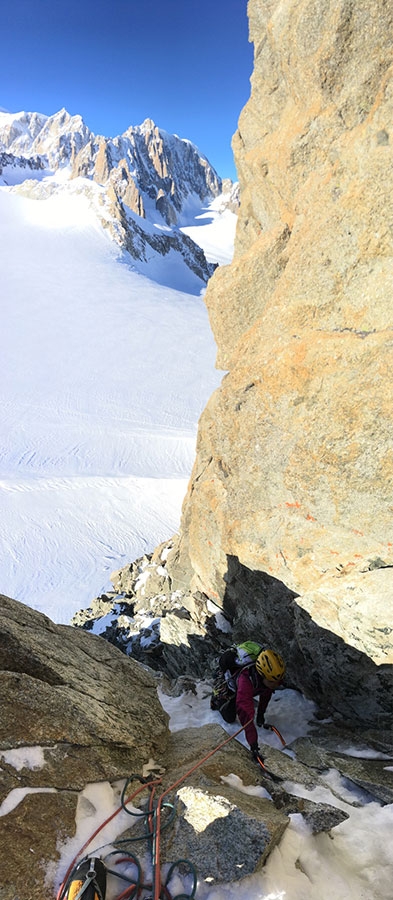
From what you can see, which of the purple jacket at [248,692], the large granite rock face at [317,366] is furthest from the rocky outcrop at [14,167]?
the purple jacket at [248,692]

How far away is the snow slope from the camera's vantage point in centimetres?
2219

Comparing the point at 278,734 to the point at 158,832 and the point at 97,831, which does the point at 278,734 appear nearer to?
the point at 158,832

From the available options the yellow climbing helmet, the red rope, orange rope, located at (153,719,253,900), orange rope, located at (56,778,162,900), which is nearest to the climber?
the yellow climbing helmet

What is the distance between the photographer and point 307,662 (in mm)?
7707

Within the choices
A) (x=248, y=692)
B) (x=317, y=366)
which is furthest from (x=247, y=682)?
(x=317, y=366)

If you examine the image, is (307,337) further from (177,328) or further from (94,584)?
(177,328)

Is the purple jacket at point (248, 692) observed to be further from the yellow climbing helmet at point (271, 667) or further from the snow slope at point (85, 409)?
the snow slope at point (85, 409)

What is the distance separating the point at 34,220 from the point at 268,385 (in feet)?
414

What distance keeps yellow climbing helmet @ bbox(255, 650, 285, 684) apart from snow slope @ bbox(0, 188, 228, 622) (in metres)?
13.0

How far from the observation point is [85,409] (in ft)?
147

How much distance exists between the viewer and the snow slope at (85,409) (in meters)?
22.2

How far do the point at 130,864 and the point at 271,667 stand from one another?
3.00 m

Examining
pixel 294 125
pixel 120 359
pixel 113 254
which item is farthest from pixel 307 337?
pixel 113 254

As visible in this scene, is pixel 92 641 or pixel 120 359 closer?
pixel 92 641
